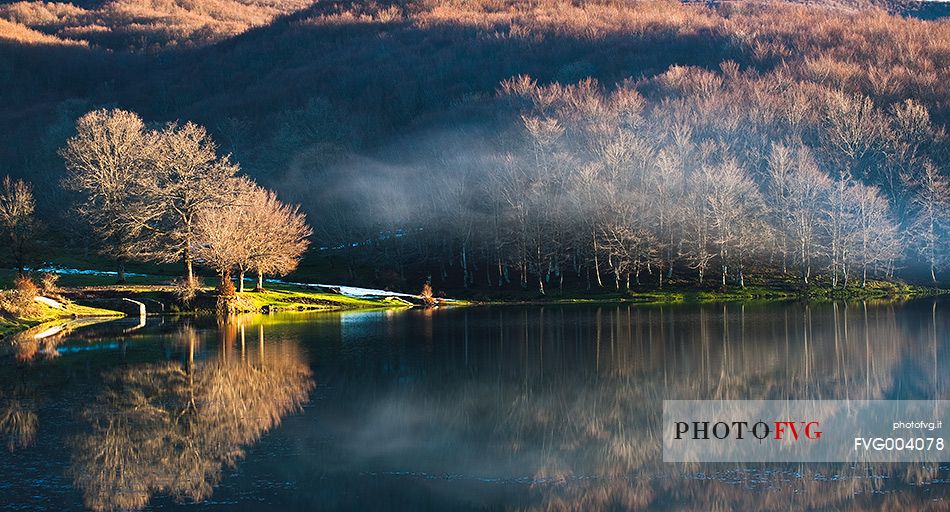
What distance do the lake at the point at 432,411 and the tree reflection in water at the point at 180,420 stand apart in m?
0.11

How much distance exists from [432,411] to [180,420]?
8492 millimetres

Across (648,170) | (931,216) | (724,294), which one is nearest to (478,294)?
(724,294)

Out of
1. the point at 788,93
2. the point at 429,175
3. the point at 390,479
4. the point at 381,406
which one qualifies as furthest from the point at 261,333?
the point at 788,93

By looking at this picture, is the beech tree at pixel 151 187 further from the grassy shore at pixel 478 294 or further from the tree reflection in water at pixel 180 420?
the tree reflection in water at pixel 180 420

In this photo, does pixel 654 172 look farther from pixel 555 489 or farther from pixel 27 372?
pixel 555 489

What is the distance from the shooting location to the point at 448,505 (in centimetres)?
2333

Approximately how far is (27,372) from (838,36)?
471ft

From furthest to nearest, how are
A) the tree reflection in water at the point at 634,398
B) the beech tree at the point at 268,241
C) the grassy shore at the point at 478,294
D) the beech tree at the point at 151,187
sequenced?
the beech tree at the point at 268,241
the beech tree at the point at 151,187
the grassy shore at the point at 478,294
the tree reflection in water at the point at 634,398

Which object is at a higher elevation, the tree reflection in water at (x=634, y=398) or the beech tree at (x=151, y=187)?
the beech tree at (x=151, y=187)

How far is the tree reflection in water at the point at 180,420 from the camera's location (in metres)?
25.8

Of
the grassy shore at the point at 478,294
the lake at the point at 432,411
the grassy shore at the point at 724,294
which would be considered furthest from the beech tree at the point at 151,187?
the grassy shore at the point at 724,294

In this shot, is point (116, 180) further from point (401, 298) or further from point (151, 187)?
point (401, 298)

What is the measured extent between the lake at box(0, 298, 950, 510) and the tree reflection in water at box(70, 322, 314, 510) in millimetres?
112

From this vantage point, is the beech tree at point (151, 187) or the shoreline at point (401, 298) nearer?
the shoreline at point (401, 298)
